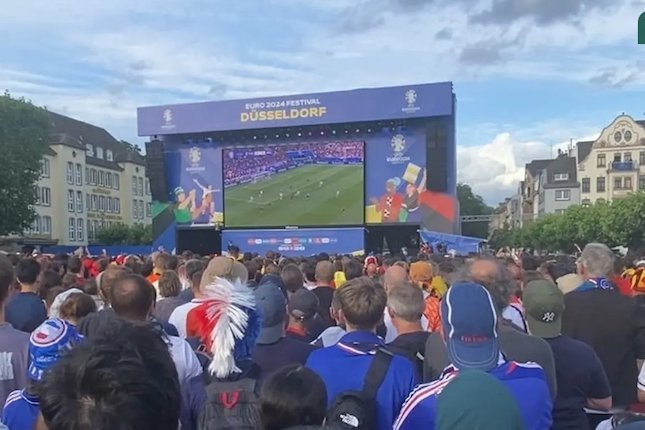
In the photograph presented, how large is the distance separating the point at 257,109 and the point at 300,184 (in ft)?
12.6

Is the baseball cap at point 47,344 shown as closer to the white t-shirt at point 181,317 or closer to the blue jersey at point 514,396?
the blue jersey at point 514,396

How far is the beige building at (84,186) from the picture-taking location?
197ft

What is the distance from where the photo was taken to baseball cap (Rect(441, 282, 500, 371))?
2.59 metres

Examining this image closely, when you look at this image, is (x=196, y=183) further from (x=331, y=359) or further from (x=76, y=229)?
(x=76, y=229)

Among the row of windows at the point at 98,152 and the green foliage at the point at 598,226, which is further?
the row of windows at the point at 98,152

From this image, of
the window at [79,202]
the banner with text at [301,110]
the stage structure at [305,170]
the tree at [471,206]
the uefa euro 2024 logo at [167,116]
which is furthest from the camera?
the tree at [471,206]

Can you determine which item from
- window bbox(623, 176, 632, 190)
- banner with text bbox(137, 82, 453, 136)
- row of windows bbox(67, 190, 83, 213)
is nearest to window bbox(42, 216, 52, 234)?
row of windows bbox(67, 190, 83, 213)

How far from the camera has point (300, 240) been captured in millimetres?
30859

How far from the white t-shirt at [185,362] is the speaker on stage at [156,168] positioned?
29874 mm

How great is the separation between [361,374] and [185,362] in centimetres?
82

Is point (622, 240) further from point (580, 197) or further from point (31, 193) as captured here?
point (31, 193)

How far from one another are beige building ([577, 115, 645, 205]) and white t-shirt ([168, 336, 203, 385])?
76295 mm

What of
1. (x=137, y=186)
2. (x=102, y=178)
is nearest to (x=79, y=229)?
(x=102, y=178)

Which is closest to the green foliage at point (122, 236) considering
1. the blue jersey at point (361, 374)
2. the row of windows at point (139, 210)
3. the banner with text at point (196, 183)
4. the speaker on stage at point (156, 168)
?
the row of windows at point (139, 210)
